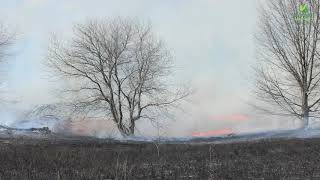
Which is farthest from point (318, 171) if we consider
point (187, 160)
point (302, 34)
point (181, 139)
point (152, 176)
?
point (302, 34)

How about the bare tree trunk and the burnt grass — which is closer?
the burnt grass

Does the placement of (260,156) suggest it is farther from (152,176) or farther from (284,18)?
(284,18)

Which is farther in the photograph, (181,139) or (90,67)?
(90,67)

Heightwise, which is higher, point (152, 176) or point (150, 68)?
point (150, 68)

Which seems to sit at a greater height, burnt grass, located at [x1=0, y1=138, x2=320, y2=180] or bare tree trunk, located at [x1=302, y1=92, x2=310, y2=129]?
bare tree trunk, located at [x1=302, y1=92, x2=310, y2=129]

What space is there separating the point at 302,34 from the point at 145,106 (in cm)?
1319

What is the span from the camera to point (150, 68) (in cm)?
4738

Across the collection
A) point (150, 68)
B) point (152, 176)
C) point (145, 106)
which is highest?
point (150, 68)

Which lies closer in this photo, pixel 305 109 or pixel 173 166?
pixel 173 166

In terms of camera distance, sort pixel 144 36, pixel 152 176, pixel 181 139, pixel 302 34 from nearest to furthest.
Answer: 1. pixel 152 176
2. pixel 181 139
3. pixel 302 34
4. pixel 144 36

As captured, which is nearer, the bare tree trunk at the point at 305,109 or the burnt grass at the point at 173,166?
the burnt grass at the point at 173,166

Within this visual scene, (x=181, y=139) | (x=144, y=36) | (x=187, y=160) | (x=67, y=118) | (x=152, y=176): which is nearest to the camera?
(x=152, y=176)

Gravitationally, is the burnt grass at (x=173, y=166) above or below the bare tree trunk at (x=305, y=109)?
below

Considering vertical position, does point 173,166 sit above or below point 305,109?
below
